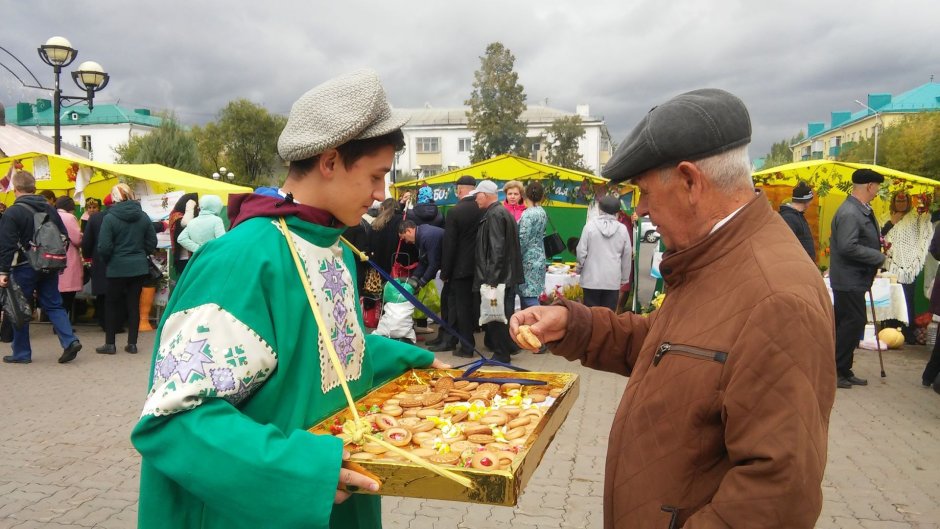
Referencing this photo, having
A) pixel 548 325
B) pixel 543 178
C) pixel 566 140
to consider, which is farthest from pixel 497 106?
pixel 548 325

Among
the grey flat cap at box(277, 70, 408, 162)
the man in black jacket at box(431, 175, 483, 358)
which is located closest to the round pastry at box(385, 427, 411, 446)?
the grey flat cap at box(277, 70, 408, 162)

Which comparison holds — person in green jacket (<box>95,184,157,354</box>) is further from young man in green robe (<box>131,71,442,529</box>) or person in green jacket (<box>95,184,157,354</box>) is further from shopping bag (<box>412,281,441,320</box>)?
young man in green robe (<box>131,71,442,529</box>)

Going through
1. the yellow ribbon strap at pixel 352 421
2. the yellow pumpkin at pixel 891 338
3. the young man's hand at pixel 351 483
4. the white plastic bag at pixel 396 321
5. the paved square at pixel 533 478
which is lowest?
the paved square at pixel 533 478

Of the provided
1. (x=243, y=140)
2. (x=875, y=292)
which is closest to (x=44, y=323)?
(x=875, y=292)

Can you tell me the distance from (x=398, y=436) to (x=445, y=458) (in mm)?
175

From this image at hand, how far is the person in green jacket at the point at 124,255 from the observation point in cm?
832

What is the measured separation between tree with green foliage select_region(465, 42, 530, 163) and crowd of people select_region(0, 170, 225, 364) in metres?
44.8

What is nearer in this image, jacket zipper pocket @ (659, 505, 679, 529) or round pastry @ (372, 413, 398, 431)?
jacket zipper pocket @ (659, 505, 679, 529)

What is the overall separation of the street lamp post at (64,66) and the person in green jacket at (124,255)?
5548 millimetres

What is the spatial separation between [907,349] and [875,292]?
43.5 inches

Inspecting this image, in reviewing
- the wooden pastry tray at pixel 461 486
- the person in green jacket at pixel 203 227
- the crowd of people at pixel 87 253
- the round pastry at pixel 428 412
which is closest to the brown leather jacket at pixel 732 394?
the wooden pastry tray at pixel 461 486

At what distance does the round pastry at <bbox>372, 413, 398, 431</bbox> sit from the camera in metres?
1.73

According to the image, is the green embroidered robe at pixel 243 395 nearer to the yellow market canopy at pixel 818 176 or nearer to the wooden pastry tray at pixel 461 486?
the wooden pastry tray at pixel 461 486

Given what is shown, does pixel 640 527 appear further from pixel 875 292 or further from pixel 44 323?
pixel 44 323
